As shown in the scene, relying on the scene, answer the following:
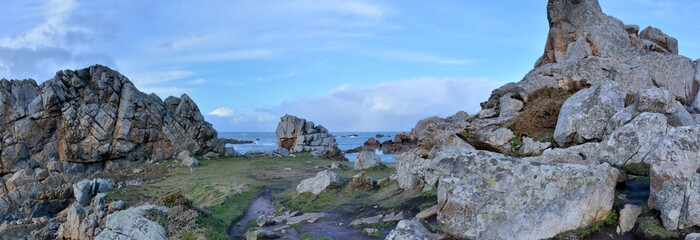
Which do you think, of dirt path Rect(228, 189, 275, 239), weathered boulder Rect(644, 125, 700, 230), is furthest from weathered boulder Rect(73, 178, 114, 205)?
weathered boulder Rect(644, 125, 700, 230)

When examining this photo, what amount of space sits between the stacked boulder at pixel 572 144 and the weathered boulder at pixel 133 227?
10.4 meters

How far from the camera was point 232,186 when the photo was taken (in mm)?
34219

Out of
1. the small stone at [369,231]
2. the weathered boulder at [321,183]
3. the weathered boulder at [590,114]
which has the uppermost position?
the weathered boulder at [590,114]

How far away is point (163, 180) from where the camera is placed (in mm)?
41750

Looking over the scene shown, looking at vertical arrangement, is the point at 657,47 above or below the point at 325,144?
above

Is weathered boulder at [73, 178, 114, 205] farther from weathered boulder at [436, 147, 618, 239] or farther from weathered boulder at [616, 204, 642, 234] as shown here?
weathered boulder at [616, 204, 642, 234]

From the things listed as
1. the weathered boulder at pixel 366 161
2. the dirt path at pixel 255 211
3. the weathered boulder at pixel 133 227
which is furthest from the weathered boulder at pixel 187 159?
the weathered boulder at pixel 133 227

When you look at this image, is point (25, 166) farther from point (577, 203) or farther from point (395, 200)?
point (577, 203)

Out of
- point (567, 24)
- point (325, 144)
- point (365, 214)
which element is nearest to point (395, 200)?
point (365, 214)

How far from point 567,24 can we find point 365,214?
22.4m

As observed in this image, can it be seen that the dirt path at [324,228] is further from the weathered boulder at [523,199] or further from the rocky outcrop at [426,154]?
the weathered boulder at [523,199]

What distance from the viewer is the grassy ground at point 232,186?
25.6 meters

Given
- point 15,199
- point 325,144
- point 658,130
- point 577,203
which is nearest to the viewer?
point 577,203

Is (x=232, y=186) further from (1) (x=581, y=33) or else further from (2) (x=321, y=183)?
(1) (x=581, y=33)
